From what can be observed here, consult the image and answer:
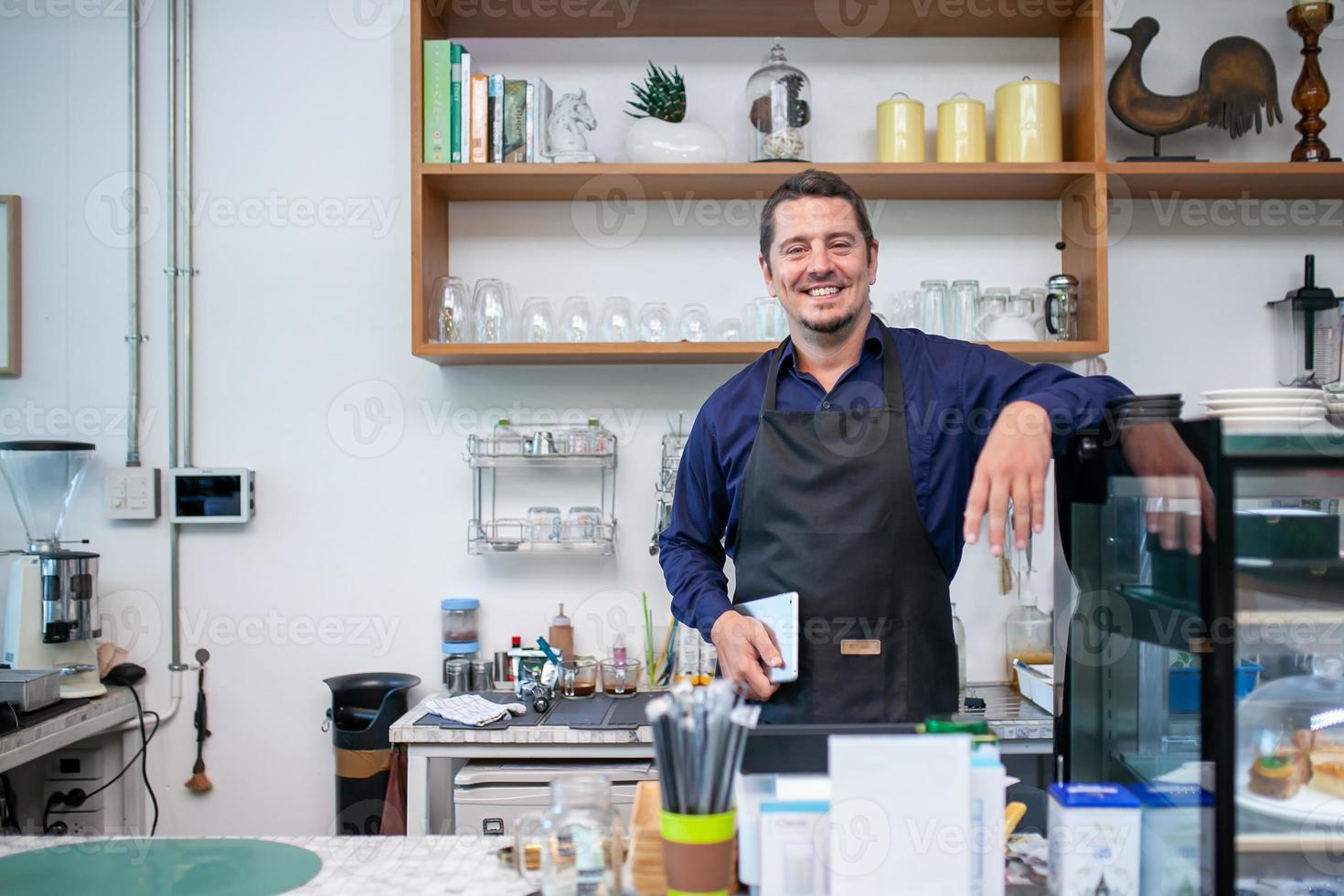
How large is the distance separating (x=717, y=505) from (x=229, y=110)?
1.95 metres

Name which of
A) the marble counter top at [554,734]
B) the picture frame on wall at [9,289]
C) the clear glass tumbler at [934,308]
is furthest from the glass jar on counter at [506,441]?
the picture frame on wall at [9,289]

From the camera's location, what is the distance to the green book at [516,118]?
272 cm

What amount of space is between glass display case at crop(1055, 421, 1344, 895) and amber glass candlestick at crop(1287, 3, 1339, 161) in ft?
5.88

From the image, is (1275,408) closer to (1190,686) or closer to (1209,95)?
(1190,686)

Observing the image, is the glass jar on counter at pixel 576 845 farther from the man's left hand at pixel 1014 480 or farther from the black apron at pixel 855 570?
the black apron at pixel 855 570

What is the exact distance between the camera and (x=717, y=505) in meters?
2.13

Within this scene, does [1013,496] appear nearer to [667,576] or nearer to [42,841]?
[667,576]

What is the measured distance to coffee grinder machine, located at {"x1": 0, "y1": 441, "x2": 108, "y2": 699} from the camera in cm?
262

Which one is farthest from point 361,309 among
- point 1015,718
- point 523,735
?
point 1015,718

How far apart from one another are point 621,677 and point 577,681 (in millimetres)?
116

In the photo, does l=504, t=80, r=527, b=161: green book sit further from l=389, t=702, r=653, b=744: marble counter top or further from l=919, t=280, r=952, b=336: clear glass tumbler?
l=389, t=702, r=653, b=744: marble counter top

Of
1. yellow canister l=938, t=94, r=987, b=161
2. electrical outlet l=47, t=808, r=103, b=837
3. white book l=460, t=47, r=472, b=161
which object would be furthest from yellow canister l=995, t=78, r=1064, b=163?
electrical outlet l=47, t=808, r=103, b=837

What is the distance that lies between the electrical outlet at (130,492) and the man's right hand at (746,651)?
1.94 meters

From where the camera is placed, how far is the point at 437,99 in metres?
2.67
